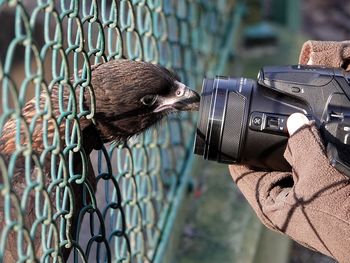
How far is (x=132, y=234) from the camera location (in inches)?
173

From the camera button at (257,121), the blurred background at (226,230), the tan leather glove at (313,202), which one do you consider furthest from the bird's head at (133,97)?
the blurred background at (226,230)

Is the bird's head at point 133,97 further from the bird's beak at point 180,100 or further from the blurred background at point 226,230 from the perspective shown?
the blurred background at point 226,230

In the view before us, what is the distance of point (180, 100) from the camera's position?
12.3 ft

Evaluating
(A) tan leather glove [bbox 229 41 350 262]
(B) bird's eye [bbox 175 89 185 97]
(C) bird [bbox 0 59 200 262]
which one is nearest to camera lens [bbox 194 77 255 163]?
(A) tan leather glove [bbox 229 41 350 262]

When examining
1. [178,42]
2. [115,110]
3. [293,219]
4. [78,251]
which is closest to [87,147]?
[115,110]

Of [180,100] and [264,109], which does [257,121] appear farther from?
[180,100]

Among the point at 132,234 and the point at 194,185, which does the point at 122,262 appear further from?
the point at 194,185

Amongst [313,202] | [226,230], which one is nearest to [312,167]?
[313,202]

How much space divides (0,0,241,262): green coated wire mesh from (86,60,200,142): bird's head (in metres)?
0.08

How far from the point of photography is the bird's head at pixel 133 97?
3.55 meters

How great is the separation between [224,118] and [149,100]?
624 mm

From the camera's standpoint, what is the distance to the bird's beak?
3744 millimetres

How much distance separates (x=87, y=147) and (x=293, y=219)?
3.19ft

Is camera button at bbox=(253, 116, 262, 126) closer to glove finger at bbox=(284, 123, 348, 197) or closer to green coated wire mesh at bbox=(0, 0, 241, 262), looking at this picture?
glove finger at bbox=(284, 123, 348, 197)
